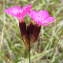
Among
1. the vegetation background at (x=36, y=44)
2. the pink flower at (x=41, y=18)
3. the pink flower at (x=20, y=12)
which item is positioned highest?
the pink flower at (x=20, y=12)

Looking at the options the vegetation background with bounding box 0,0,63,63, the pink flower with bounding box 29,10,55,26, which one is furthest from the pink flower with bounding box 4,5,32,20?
the vegetation background with bounding box 0,0,63,63

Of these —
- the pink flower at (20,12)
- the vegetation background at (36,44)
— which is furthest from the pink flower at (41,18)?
the vegetation background at (36,44)

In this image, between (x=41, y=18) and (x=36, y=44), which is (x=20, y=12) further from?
(x=36, y=44)

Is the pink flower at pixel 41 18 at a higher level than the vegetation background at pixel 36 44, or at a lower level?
higher

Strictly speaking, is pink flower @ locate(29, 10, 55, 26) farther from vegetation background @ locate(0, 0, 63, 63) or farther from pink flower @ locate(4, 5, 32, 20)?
vegetation background @ locate(0, 0, 63, 63)

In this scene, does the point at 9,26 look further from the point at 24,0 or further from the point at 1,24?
the point at 24,0

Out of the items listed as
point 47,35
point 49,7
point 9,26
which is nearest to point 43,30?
point 47,35

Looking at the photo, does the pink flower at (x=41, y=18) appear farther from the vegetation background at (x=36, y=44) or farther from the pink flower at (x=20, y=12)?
the vegetation background at (x=36, y=44)

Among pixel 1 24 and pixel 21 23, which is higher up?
pixel 21 23
